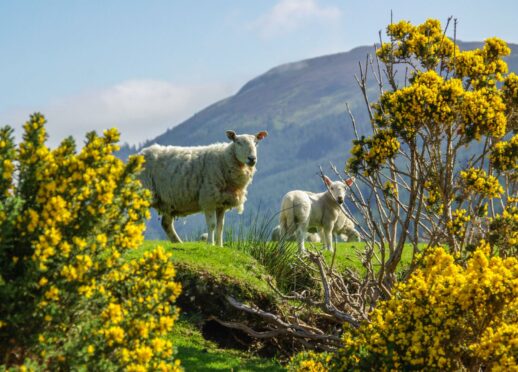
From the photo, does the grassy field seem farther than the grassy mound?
No

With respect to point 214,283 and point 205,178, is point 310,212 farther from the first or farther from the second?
point 214,283

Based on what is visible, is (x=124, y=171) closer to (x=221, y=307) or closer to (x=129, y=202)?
(x=129, y=202)

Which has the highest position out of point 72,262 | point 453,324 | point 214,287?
point 72,262

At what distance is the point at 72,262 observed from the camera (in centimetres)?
589

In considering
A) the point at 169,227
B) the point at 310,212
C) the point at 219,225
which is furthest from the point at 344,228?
the point at 219,225

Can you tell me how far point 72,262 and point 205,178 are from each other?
1176 cm

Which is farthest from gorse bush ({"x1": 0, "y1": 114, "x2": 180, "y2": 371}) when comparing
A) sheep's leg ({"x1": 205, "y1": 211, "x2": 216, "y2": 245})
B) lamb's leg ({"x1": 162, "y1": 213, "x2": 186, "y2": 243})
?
lamb's leg ({"x1": 162, "y1": 213, "x2": 186, "y2": 243})

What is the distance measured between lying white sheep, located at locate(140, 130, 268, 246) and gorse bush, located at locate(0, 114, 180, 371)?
10.8m

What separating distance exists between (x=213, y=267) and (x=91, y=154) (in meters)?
8.23

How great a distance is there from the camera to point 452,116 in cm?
1034

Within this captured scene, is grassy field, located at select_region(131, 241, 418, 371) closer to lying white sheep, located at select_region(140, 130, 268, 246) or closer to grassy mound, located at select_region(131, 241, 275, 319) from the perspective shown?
grassy mound, located at select_region(131, 241, 275, 319)

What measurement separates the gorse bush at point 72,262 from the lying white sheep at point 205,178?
10.8 m

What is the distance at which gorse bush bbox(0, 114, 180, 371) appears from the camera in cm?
579

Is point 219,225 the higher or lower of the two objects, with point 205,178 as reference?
lower
